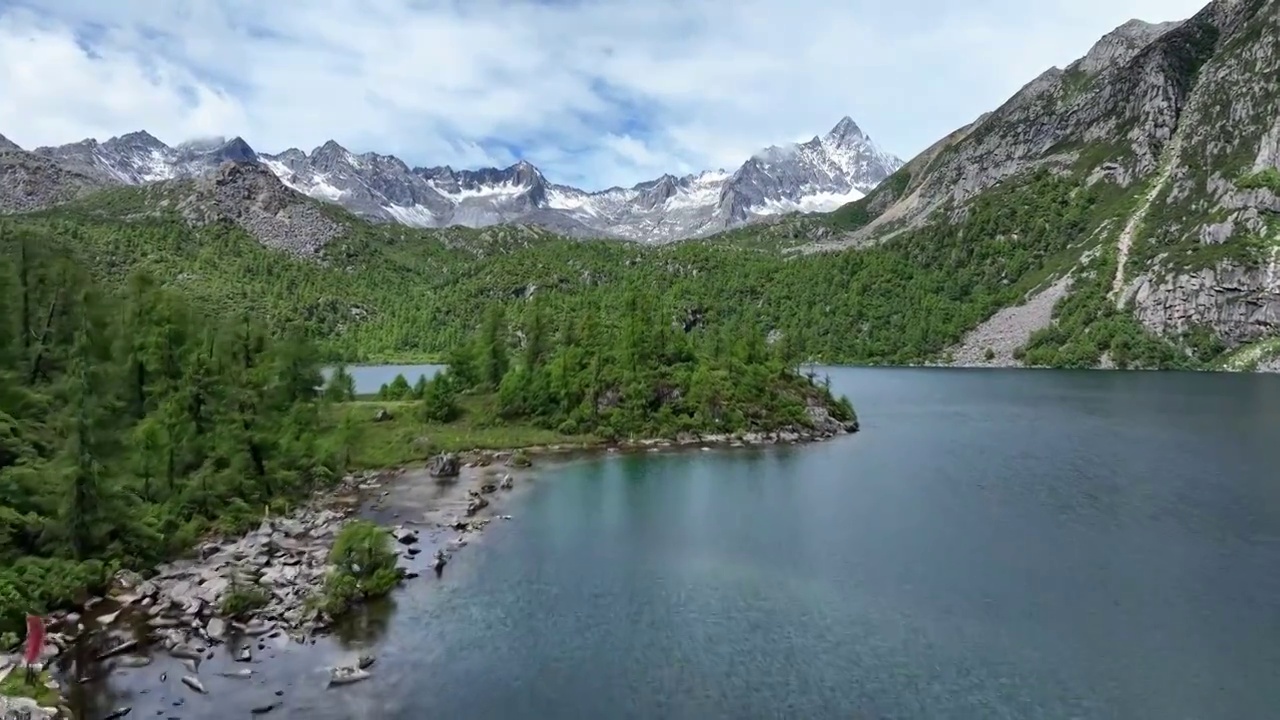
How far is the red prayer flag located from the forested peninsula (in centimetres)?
186

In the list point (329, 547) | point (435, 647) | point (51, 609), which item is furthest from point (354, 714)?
point (329, 547)

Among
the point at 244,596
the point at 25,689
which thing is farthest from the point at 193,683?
the point at 244,596

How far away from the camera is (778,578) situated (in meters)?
48.9

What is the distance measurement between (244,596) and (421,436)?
50878mm

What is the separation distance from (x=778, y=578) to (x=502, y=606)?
15665 millimetres

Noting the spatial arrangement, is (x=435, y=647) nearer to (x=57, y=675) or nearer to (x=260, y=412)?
(x=57, y=675)

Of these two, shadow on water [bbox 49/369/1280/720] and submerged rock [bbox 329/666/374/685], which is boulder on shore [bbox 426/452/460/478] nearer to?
shadow on water [bbox 49/369/1280/720]

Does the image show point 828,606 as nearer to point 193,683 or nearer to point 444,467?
point 193,683

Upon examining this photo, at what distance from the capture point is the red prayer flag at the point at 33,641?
3356 cm

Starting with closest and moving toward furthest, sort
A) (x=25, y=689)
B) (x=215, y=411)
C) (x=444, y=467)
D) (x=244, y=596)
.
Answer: (x=25, y=689), (x=244, y=596), (x=215, y=411), (x=444, y=467)

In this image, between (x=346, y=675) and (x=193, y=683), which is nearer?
(x=193, y=683)

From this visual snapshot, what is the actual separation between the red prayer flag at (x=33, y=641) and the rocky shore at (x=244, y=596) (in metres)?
0.49

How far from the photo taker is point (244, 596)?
42094 mm

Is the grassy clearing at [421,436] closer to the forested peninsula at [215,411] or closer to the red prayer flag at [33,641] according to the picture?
the forested peninsula at [215,411]
